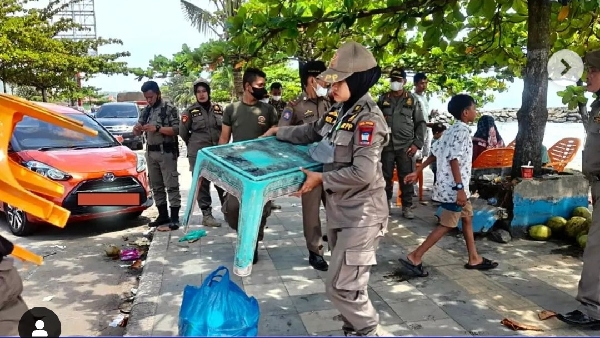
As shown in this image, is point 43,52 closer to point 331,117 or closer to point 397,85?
point 397,85

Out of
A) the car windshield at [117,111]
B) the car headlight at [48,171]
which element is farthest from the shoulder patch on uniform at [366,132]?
the car windshield at [117,111]

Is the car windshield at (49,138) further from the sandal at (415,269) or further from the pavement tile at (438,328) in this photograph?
the pavement tile at (438,328)

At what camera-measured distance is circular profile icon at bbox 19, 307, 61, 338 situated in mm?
1983

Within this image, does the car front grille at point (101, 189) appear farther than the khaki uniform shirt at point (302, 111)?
Yes

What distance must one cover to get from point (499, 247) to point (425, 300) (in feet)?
5.57

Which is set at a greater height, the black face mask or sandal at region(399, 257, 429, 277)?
the black face mask

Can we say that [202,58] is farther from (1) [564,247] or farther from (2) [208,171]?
(1) [564,247]

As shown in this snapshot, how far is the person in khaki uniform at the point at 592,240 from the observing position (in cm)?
324

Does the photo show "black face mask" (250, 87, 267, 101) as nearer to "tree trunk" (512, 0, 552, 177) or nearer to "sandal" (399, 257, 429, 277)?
"sandal" (399, 257, 429, 277)

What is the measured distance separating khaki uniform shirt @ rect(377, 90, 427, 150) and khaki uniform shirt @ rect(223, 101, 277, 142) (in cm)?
177

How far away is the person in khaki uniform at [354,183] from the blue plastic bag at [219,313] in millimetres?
551

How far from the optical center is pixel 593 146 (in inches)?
135

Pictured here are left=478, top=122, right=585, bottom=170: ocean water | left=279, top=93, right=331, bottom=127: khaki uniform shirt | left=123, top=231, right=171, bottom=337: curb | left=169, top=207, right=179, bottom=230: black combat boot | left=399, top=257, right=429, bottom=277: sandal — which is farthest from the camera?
left=478, top=122, right=585, bottom=170: ocean water

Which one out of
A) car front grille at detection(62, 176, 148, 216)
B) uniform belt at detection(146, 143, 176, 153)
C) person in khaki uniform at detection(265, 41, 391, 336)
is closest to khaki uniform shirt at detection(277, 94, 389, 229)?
person in khaki uniform at detection(265, 41, 391, 336)
